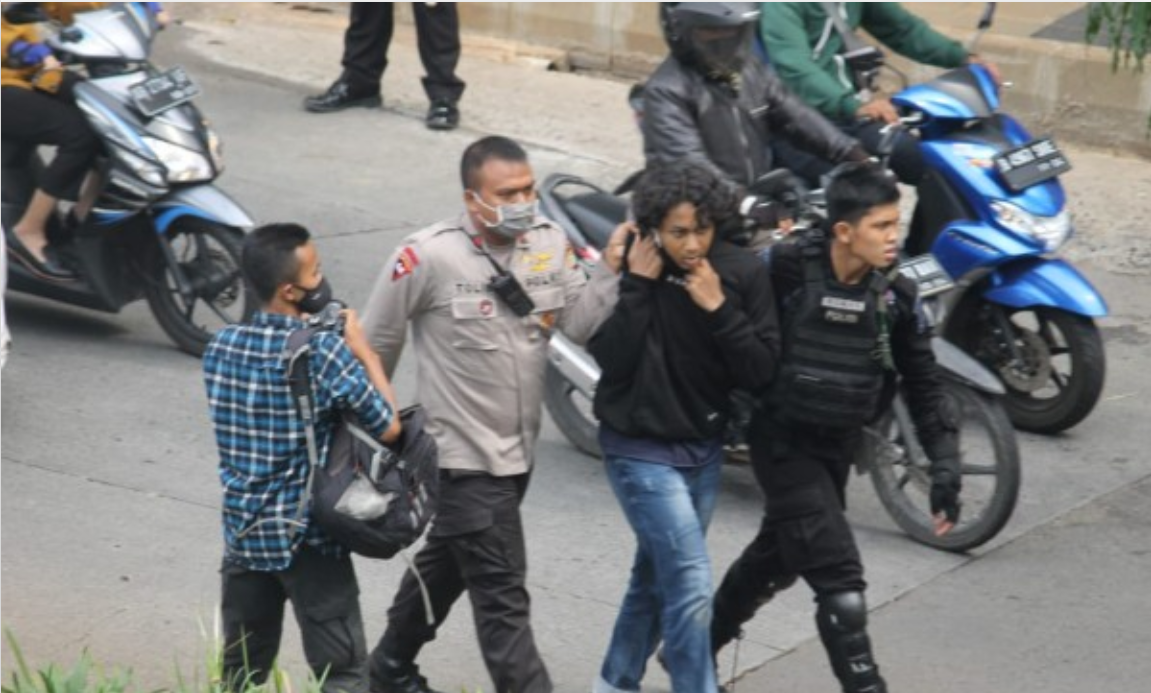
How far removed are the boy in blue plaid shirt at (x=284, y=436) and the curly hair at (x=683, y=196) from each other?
29.9 inches

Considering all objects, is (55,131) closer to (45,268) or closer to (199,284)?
(45,268)

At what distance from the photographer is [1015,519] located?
7.24m

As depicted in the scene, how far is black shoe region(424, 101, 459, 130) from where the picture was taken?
12055 mm

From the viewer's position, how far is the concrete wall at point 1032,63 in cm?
1130

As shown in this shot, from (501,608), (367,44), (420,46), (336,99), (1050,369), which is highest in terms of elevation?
(501,608)

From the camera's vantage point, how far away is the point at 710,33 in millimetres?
6754

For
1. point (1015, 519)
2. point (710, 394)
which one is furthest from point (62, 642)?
point (1015, 519)

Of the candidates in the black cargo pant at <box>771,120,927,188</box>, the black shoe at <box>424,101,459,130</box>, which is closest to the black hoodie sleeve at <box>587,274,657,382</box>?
the black cargo pant at <box>771,120,927,188</box>

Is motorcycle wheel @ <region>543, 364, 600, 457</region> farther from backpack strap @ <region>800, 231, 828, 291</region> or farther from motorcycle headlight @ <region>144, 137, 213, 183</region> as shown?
backpack strap @ <region>800, 231, 828, 291</region>

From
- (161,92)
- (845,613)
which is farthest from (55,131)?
(845,613)

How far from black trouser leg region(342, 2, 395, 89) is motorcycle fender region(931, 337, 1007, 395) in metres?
5.96

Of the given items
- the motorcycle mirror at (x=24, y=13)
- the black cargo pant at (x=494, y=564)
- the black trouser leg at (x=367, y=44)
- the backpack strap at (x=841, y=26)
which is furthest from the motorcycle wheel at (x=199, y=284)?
the black trouser leg at (x=367, y=44)

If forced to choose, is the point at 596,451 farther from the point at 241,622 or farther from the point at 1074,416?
the point at 241,622

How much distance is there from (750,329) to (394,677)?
4.52ft
